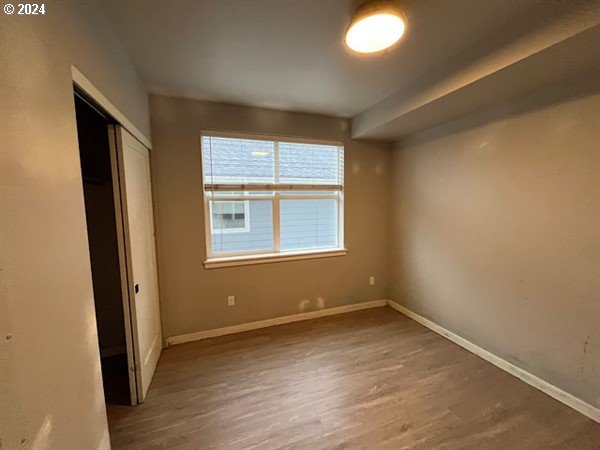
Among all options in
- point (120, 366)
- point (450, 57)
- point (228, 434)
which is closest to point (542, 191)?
point (450, 57)

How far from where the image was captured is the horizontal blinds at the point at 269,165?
277cm

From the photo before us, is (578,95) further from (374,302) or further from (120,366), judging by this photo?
(120,366)

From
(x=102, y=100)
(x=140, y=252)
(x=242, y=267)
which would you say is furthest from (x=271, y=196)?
(x=102, y=100)

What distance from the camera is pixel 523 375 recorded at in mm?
2111

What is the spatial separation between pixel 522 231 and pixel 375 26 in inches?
76.2

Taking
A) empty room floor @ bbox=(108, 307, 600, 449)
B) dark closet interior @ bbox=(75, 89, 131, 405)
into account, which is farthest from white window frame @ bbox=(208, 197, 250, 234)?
empty room floor @ bbox=(108, 307, 600, 449)

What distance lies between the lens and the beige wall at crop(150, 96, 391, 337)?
2.59 m

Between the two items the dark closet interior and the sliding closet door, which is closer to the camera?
the sliding closet door

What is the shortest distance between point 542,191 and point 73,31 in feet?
9.82

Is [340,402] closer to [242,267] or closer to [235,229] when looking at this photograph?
[242,267]

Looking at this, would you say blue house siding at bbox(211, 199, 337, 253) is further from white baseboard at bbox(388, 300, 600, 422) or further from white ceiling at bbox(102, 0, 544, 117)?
white baseboard at bbox(388, 300, 600, 422)

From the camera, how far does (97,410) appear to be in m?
1.20

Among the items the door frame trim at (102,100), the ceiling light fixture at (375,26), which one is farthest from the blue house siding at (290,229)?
the ceiling light fixture at (375,26)

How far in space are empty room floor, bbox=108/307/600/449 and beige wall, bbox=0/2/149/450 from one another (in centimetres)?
69
